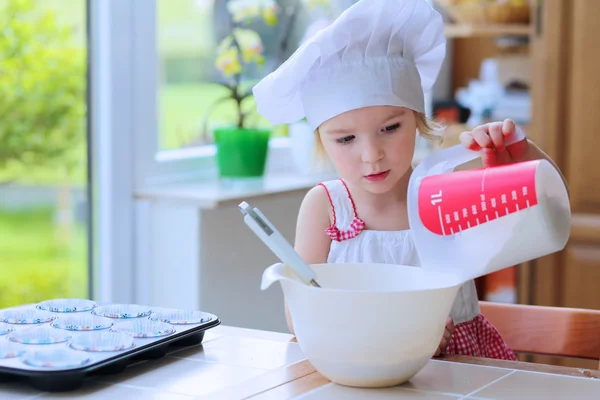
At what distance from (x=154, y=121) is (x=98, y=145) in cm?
16

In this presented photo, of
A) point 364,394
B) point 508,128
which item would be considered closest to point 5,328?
point 364,394

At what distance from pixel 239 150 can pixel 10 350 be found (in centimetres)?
133

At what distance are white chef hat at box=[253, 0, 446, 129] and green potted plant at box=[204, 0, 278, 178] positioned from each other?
918mm

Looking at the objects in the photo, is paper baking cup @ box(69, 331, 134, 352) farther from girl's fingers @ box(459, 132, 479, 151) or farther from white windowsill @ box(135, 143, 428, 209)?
white windowsill @ box(135, 143, 428, 209)

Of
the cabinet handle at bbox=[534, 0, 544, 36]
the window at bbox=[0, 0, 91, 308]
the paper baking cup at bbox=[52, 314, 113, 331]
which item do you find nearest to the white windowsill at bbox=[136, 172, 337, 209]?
the window at bbox=[0, 0, 91, 308]

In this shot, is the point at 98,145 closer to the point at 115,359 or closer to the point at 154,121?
the point at 154,121

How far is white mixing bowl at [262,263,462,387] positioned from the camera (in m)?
0.85

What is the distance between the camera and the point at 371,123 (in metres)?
1.23

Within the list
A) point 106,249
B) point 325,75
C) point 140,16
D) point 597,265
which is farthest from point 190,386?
point 597,265

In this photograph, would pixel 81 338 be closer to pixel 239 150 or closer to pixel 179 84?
pixel 239 150

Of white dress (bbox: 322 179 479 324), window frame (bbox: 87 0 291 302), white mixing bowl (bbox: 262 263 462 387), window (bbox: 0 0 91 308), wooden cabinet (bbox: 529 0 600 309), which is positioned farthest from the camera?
wooden cabinet (bbox: 529 0 600 309)

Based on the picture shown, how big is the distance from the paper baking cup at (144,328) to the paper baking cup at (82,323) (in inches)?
0.6

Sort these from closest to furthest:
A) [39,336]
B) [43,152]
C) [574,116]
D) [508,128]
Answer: [39,336]
[508,128]
[43,152]
[574,116]

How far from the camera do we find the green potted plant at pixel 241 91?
221 cm
